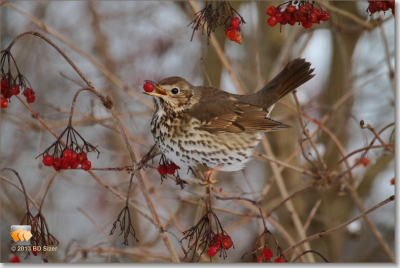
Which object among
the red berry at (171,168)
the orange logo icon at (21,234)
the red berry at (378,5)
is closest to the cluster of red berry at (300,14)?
the red berry at (378,5)

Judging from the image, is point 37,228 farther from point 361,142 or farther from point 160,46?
point 361,142

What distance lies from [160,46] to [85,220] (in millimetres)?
1476

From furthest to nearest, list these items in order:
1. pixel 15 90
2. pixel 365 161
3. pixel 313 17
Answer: pixel 365 161 < pixel 313 17 < pixel 15 90

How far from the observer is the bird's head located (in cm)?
221

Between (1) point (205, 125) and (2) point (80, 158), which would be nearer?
(2) point (80, 158)

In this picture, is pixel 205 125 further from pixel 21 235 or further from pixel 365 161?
pixel 365 161

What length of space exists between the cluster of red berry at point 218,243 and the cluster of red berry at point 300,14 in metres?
0.97

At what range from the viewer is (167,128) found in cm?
224

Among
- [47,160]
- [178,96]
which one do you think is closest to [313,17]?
[178,96]

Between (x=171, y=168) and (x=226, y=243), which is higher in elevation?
(x=171, y=168)

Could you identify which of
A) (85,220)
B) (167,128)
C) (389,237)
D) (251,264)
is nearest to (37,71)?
(85,220)

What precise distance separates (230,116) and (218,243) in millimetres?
771

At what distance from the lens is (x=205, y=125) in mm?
2297

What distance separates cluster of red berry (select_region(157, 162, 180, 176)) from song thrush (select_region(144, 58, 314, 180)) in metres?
0.04
